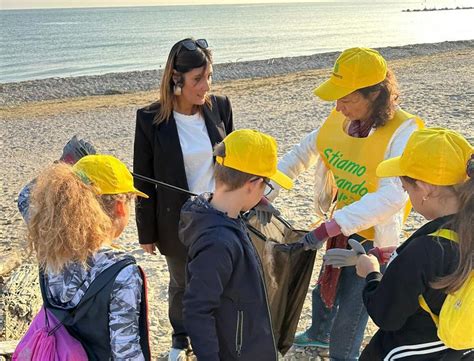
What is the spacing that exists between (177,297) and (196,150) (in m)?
0.99

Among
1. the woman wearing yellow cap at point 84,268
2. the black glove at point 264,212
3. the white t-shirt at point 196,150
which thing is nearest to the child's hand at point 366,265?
the black glove at point 264,212

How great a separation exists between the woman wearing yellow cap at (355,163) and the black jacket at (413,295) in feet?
1.62

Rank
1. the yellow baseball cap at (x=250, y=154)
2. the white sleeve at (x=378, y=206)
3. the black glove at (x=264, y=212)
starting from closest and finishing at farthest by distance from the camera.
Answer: the yellow baseball cap at (x=250, y=154), the white sleeve at (x=378, y=206), the black glove at (x=264, y=212)

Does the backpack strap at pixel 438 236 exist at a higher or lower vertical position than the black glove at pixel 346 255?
higher

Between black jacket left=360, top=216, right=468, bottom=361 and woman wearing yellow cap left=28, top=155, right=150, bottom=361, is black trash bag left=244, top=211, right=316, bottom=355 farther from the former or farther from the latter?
woman wearing yellow cap left=28, top=155, right=150, bottom=361

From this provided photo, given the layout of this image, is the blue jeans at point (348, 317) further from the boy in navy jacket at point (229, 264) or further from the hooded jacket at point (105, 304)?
the hooded jacket at point (105, 304)

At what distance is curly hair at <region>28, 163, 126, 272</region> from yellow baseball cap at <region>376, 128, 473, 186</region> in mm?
1214

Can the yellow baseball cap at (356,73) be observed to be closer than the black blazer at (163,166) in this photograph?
Yes

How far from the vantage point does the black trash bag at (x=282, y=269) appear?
2.92m

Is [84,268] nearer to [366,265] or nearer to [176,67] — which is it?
[366,265]

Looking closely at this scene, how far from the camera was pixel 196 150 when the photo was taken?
3.53 metres

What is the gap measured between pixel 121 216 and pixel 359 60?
1.45 metres

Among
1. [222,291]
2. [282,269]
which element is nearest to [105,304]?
[222,291]

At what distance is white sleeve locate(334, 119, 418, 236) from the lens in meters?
2.90
